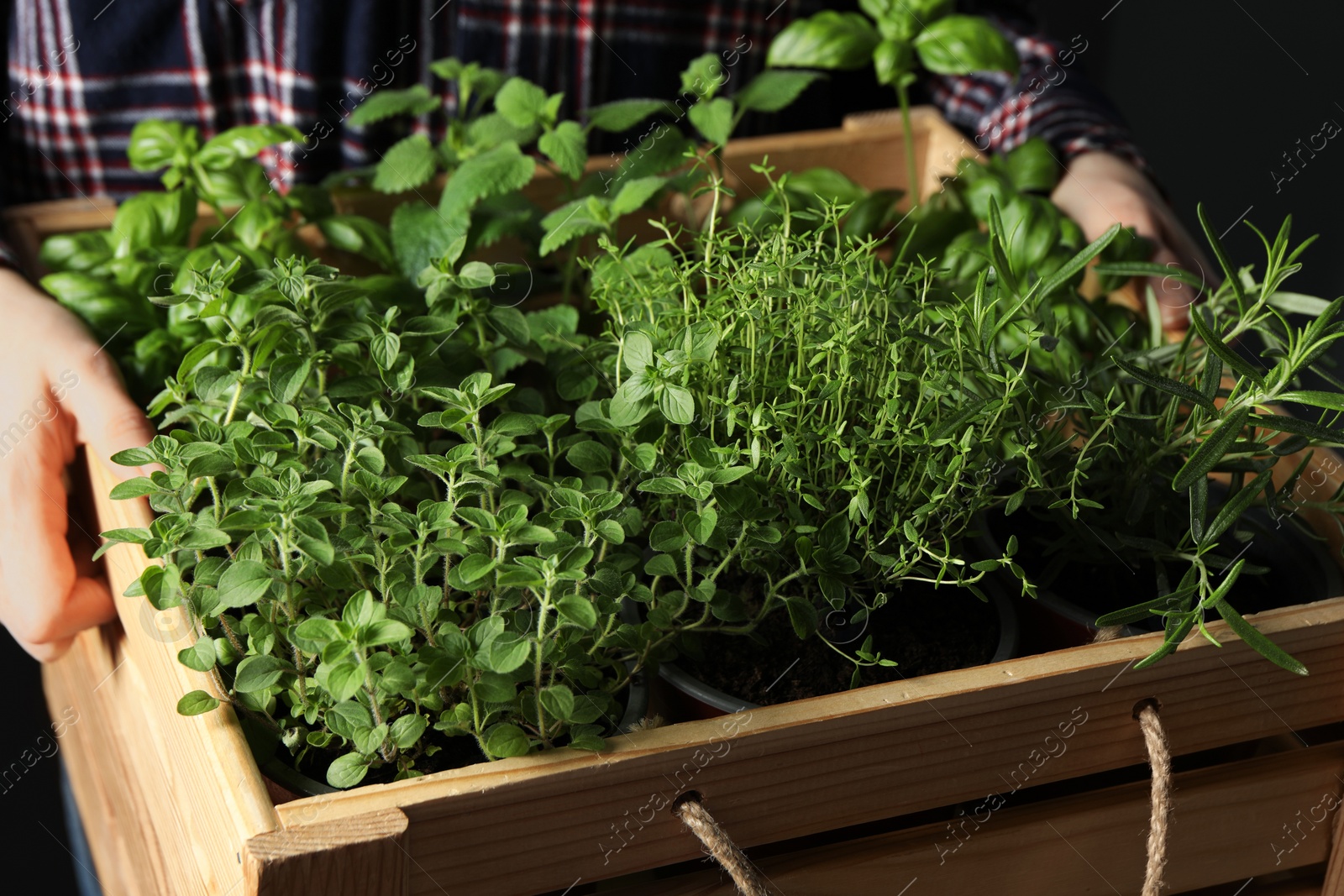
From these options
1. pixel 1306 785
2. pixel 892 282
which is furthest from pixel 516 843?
pixel 1306 785

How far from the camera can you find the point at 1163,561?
65 centimetres

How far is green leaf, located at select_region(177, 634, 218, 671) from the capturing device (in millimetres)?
497

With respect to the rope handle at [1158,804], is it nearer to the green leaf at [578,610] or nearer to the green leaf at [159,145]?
the green leaf at [578,610]

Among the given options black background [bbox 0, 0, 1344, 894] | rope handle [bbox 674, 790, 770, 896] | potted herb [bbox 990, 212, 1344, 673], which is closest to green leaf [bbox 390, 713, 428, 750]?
rope handle [bbox 674, 790, 770, 896]

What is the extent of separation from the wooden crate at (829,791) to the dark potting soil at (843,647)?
0.06 meters

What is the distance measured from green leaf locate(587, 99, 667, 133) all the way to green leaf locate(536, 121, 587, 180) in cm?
4

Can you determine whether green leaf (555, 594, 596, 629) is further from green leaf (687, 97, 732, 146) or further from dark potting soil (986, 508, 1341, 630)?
green leaf (687, 97, 732, 146)

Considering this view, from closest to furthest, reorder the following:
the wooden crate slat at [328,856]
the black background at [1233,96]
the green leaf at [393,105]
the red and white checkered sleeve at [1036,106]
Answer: the wooden crate slat at [328,856] → the green leaf at [393,105] → the red and white checkered sleeve at [1036,106] → the black background at [1233,96]

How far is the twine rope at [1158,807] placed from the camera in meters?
0.54

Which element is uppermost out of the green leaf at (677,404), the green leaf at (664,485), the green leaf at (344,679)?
the green leaf at (677,404)

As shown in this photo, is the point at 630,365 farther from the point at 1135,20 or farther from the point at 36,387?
the point at 1135,20

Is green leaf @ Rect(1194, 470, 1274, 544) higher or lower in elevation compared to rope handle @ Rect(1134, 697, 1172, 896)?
higher

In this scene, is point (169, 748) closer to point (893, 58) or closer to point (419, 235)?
point (419, 235)

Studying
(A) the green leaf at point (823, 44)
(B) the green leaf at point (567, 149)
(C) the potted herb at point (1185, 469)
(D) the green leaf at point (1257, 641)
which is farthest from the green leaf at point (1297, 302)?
(B) the green leaf at point (567, 149)
